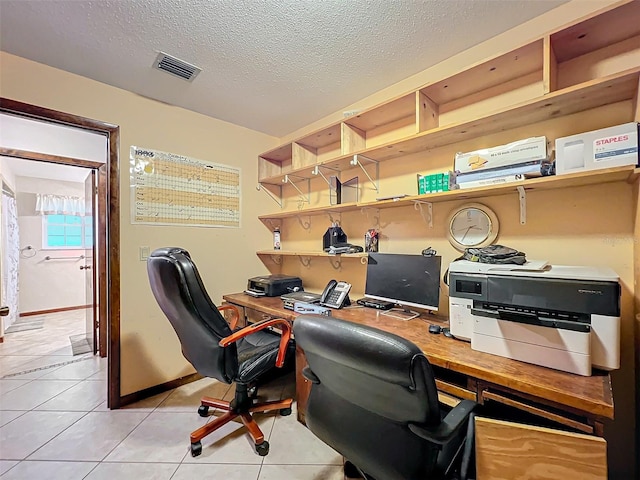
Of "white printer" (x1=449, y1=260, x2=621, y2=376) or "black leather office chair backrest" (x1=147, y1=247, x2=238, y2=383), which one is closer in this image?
"white printer" (x1=449, y1=260, x2=621, y2=376)

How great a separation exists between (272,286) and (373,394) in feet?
5.60

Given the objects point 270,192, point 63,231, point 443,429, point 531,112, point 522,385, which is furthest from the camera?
point 63,231

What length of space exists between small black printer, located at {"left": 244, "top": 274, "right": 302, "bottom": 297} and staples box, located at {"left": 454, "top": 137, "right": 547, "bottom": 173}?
1673 mm

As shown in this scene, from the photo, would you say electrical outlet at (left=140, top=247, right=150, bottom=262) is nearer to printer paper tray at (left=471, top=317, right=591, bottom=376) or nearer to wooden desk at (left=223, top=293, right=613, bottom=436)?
wooden desk at (left=223, top=293, right=613, bottom=436)

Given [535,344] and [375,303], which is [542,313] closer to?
[535,344]

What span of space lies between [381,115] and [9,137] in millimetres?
3477

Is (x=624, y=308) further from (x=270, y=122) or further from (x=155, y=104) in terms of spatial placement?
(x=155, y=104)

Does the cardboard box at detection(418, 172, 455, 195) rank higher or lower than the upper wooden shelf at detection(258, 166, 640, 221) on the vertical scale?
higher

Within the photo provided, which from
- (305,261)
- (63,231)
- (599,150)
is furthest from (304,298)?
(63,231)

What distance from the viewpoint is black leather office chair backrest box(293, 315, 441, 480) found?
2.56 feet

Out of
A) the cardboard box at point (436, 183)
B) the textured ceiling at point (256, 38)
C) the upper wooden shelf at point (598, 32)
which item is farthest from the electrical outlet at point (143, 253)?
the upper wooden shelf at point (598, 32)

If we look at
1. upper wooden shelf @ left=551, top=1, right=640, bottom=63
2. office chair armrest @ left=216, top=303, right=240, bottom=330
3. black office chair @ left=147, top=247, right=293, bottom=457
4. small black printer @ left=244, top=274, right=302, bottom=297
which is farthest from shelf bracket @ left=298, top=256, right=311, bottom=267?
upper wooden shelf @ left=551, top=1, right=640, bottom=63

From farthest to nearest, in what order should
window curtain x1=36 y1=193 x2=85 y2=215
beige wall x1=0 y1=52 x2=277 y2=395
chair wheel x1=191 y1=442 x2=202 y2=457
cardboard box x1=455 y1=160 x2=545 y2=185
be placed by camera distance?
window curtain x1=36 y1=193 x2=85 y2=215, beige wall x1=0 y1=52 x2=277 y2=395, chair wheel x1=191 y1=442 x2=202 y2=457, cardboard box x1=455 y1=160 x2=545 y2=185

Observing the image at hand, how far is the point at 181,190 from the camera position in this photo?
2.42 meters
